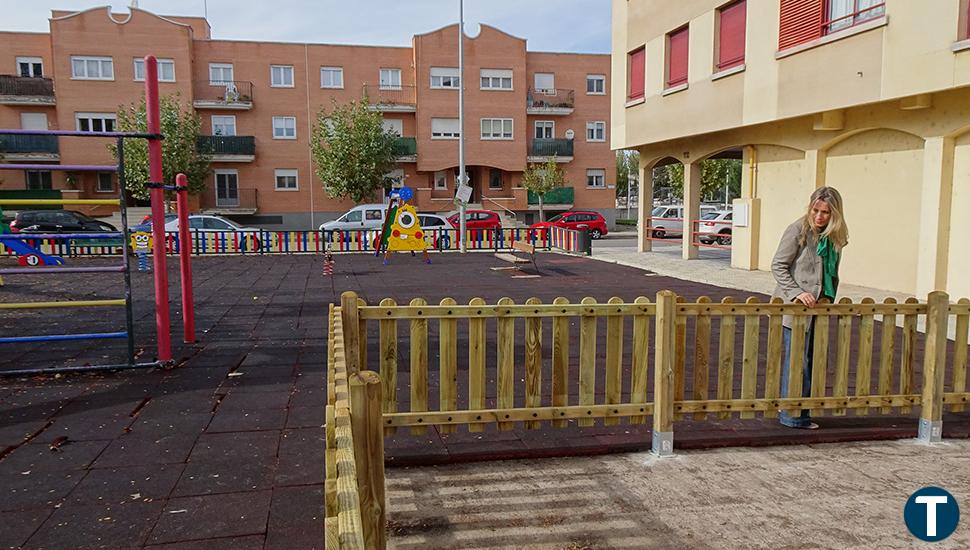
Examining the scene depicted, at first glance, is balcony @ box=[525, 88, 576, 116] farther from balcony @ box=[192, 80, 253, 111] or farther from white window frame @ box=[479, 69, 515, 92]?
balcony @ box=[192, 80, 253, 111]

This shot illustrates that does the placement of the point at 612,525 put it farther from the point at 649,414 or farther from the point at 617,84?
the point at 617,84

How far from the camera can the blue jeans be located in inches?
218

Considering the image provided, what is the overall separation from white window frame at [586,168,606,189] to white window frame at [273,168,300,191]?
19.9 meters

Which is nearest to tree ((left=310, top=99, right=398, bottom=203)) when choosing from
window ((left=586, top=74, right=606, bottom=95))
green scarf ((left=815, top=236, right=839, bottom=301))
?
window ((left=586, top=74, right=606, bottom=95))

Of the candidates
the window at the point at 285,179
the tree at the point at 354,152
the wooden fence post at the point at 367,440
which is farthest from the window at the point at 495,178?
the wooden fence post at the point at 367,440

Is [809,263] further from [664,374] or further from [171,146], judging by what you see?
[171,146]

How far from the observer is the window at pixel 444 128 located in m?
46.1

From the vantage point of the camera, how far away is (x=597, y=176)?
50.1 meters

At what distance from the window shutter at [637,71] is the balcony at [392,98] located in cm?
2422

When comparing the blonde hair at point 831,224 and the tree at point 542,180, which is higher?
the tree at point 542,180

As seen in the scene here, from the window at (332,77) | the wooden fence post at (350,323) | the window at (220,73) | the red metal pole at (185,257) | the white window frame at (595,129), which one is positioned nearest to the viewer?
the wooden fence post at (350,323)

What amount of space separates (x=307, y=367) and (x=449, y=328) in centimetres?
299

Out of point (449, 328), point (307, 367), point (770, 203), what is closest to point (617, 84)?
point (770, 203)

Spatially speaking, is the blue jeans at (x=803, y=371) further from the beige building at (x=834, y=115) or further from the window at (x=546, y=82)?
the window at (x=546, y=82)
